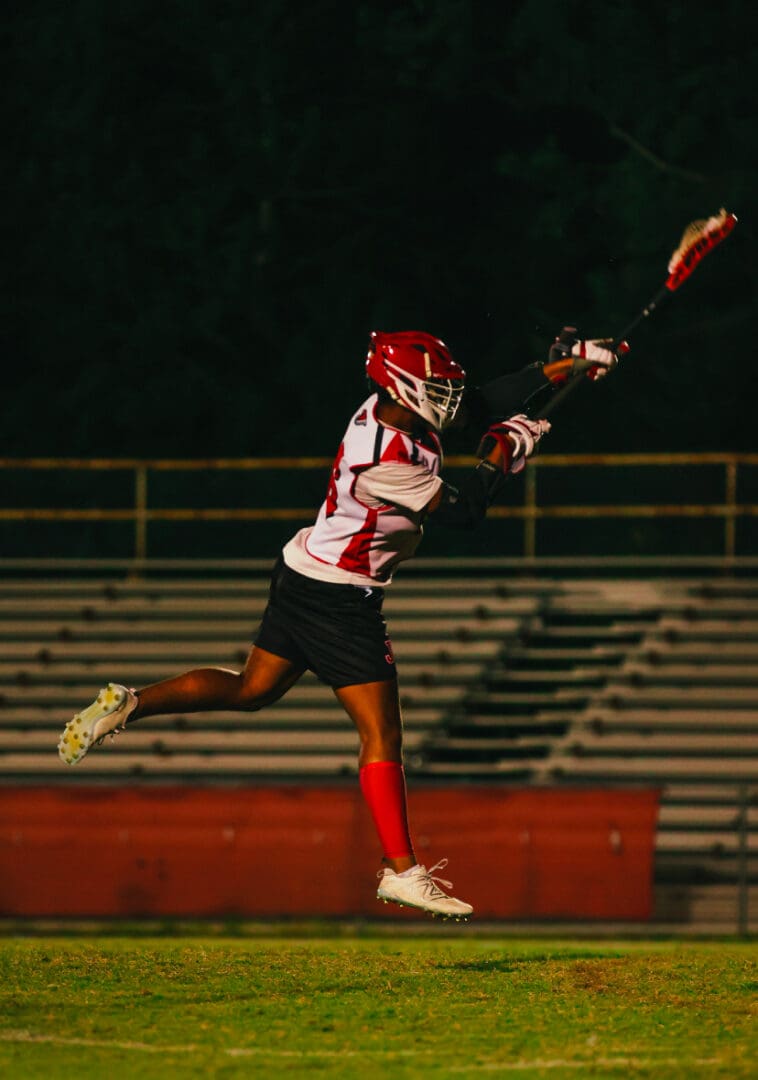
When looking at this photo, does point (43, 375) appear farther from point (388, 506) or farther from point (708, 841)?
point (388, 506)

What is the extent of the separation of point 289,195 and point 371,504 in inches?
708

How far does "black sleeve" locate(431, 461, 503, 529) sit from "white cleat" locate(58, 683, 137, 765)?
1.43 metres

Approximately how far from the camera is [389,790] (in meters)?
8.18

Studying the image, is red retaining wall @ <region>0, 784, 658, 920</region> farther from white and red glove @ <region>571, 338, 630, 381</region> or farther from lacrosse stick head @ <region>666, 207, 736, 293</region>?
white and red glove @ <region>571, 338, 630, 381</region>

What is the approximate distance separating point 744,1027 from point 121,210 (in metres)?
19.2

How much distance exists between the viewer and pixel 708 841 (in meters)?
14.8

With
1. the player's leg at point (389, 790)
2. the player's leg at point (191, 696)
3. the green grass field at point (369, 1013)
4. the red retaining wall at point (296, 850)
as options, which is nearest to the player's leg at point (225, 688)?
the player's leg at point (191, 696)

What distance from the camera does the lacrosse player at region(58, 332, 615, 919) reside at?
801 cm

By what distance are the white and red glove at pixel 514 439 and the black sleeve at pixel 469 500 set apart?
94mm

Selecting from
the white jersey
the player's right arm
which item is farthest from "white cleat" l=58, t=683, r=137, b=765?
the player's right arm

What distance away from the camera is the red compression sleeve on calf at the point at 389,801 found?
818 cm

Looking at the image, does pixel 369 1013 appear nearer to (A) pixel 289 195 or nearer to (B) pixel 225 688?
(B) pixel 225 688

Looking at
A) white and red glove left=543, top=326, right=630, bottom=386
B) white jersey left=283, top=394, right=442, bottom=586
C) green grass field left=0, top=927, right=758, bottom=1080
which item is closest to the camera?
green grass field left=0, top=927, right=758, bottom=1080

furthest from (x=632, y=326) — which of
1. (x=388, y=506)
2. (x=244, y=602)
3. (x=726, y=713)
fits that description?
(x=244, y=602)
